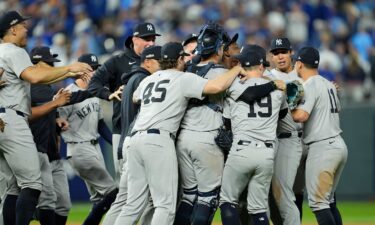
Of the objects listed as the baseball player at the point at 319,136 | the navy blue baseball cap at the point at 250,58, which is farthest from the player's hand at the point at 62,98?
the baseball player at the point at 319,136

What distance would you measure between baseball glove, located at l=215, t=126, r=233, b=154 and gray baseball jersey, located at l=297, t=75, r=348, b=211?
0.91 meters

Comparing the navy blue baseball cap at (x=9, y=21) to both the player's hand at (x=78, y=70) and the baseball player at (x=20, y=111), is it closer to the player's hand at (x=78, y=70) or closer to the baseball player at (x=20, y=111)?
the baseball player at (x=20, y=111)

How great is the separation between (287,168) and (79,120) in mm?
3010

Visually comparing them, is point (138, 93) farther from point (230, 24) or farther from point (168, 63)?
point (230, 24)

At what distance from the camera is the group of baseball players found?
9219mm

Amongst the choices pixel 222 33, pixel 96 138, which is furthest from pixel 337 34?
pixel 222 33

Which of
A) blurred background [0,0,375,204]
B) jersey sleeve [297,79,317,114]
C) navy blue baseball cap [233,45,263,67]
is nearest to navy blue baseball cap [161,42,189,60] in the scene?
navy blue baseball cap [233,45,263,67]

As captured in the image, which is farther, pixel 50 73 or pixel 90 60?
pixel 90 60

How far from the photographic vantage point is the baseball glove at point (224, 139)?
30.7 feet

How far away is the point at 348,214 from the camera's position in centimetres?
1519

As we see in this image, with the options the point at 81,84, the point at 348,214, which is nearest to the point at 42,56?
the point at 81,84

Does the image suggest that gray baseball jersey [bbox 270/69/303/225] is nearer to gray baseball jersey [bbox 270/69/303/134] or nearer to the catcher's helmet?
gray baseball jersey [bbox 270/69/303/134]

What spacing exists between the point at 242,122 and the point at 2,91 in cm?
255

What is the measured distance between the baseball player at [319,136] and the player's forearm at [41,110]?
265 cm
